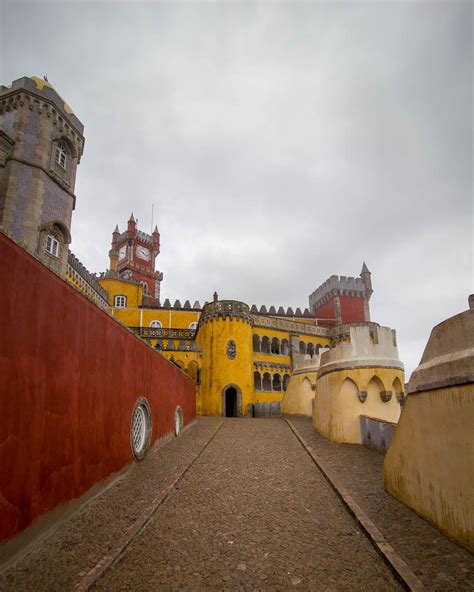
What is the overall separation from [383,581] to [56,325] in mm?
4863

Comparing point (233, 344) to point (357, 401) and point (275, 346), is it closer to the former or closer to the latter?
point (275, 346)

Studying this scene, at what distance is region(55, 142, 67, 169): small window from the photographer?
18.9 meters

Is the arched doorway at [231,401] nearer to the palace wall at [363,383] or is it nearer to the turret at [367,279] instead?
the palace wall at [363,383]

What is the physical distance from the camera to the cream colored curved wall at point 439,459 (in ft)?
13.4

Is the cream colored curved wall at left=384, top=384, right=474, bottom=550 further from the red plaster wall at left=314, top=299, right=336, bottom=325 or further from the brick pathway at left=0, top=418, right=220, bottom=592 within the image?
the red plaster wall at left=314, top=299, right=336, bottom=325

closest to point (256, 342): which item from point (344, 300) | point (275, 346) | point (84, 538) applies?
point (275, 346)

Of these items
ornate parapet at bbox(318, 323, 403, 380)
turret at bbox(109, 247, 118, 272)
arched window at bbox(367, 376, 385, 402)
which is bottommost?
arched window at bbox(367, 376, 385, 402)

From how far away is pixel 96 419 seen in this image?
6.15 meters

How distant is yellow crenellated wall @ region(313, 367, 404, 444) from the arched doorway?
16170mm

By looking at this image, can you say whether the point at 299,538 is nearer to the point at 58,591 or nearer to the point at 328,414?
the point at 58,591

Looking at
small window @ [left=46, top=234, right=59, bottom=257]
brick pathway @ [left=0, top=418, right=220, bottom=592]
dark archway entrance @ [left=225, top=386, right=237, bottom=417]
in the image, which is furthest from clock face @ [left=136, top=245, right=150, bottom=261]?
brick pathway @ [left=0, top=418, right=220, bottom=592]

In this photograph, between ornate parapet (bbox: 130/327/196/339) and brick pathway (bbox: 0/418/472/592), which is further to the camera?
ornate parapet (bbox: 130/327/196/339)

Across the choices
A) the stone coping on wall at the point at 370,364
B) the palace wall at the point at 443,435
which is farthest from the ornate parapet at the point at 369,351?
the palace wall at the point at 443,435

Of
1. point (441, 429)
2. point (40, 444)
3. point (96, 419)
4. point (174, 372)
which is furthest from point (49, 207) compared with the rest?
point (441, 429)
